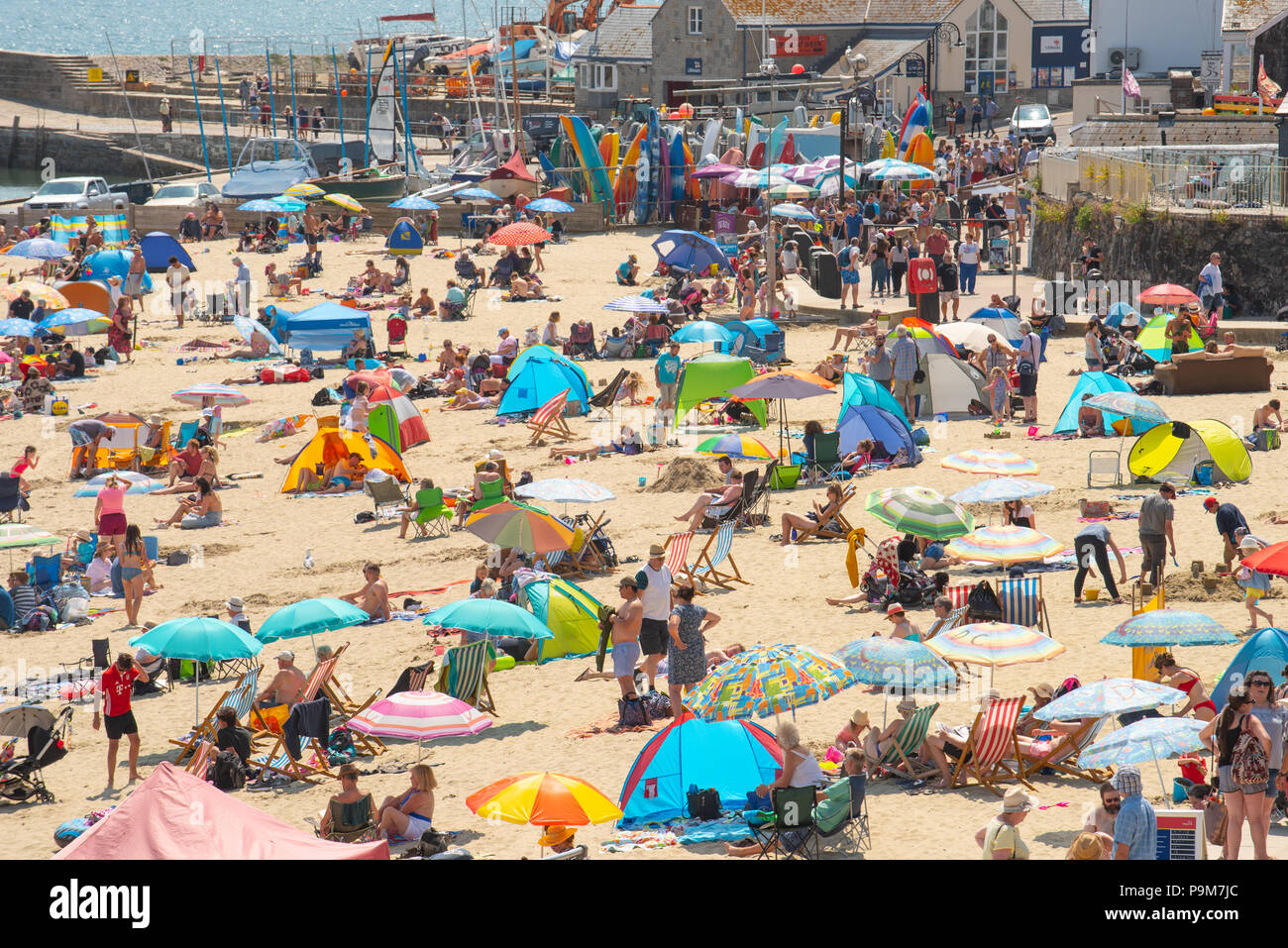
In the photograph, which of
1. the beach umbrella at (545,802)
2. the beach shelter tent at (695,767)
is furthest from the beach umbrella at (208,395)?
the beach umbrella at (545,802)

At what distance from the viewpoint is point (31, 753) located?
11078 mm

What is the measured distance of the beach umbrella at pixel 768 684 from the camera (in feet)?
32.1

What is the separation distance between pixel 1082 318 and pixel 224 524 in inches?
569

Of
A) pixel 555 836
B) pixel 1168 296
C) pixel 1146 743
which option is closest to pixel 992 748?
pixel 1146 743

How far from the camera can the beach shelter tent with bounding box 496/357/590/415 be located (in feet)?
73.7

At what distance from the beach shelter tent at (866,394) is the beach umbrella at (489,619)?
308 inches

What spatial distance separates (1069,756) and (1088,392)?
32.1 ft

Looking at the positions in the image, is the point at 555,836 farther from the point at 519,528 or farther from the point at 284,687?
the point at 519,528

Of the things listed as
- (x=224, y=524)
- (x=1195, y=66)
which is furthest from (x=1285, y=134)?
(x=1195, y=66)

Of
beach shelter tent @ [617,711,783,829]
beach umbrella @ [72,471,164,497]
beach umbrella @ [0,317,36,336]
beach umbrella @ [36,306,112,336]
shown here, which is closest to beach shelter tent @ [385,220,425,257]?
beach umbrella @ [36,306,112,336]

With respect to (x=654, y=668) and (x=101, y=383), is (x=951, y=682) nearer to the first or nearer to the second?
(x=654, y=668)

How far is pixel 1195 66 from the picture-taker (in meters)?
Result: 50.8

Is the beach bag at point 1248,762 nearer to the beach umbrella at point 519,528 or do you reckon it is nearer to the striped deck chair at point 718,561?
the striped deck chair at point 718,561

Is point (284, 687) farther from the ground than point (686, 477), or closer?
closer
